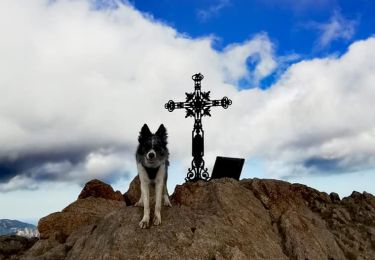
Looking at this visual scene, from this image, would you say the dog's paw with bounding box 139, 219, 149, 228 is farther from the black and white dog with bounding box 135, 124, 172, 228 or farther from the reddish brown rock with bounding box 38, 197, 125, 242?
the reddish brown rock with bounding box 38, 197, 125, 242

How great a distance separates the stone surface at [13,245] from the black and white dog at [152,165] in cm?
861

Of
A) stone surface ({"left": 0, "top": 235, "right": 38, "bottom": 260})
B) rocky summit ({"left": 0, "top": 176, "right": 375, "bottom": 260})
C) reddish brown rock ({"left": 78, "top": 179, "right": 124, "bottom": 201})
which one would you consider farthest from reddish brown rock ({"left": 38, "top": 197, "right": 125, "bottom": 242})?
stone surface ({"left": 0, "top": 235, "right": 38, "bottom": 260})

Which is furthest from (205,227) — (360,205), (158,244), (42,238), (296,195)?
(360,205)

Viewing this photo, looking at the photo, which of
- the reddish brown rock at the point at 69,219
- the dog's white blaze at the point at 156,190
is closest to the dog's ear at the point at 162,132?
the dog's white blaze at the point at 156,190

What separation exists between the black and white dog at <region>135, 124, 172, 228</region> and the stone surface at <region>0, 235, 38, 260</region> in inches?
339

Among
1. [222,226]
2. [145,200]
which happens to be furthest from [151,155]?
[222,226]

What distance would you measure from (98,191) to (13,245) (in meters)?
4.61

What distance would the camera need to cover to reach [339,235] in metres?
20.7

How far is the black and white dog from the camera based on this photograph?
1595 cm

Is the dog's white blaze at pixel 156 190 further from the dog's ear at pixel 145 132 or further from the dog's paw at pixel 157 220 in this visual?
the dog's ear at pixel 145 132

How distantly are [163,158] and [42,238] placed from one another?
814 cm

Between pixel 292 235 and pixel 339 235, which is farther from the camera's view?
pixel 339 235

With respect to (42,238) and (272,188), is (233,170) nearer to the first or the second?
(272,188)

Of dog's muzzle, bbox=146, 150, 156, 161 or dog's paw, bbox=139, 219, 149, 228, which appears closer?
dog's muzzle, bbox=146, 150, 156, 161
